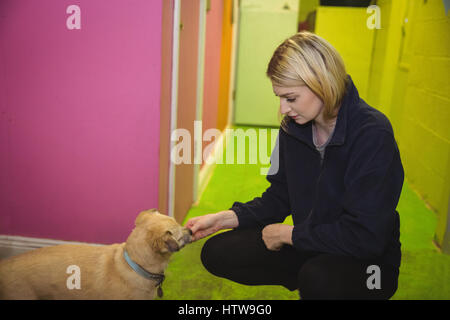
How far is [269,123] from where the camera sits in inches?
243

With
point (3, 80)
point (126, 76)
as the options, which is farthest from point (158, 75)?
point (3, 80)

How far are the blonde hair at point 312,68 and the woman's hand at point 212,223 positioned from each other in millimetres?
539

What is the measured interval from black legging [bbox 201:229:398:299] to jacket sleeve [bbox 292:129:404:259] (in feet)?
0.16

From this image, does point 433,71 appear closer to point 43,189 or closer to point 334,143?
point 334,143

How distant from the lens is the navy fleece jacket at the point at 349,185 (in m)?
1.21

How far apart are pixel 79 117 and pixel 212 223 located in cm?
98

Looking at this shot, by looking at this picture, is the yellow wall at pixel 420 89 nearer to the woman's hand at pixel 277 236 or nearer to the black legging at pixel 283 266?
the black legging at pixel 283 266

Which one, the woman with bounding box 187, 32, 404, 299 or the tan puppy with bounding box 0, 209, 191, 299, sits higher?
the woman with bounding box 187, 32, 404, 299

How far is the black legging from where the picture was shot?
123 cm

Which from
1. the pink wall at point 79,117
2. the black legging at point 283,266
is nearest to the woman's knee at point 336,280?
the black legging at point 283,266

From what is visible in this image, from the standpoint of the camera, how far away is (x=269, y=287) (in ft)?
6.71

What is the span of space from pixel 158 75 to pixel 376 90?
3.96 m

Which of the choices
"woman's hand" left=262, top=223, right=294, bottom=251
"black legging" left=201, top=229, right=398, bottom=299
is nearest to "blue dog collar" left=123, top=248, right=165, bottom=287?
"black legging" left=201, top=229, right=398, bottom=299

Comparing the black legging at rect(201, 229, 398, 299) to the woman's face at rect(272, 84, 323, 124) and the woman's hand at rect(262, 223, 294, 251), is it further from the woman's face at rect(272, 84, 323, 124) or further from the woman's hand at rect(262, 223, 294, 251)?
the woman's face at rect(272, 84, 323, 124)
